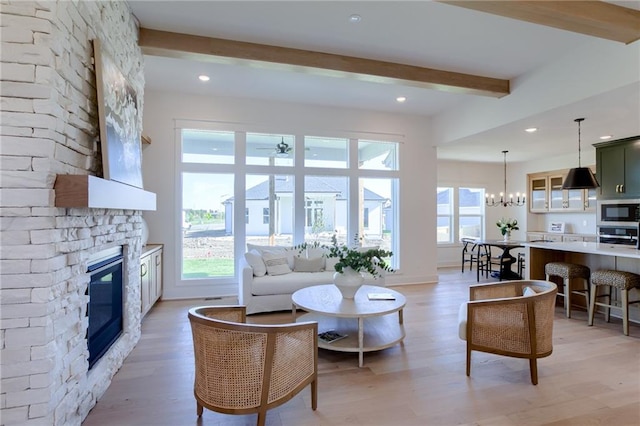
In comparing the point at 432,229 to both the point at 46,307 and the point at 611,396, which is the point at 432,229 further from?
the point at 46,307

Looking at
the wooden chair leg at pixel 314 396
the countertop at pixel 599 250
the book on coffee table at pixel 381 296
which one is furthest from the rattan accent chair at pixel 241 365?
the countertop at pixel 599 250

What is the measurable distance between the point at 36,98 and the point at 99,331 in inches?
69.5

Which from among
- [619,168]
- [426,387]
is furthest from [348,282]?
[619,168]

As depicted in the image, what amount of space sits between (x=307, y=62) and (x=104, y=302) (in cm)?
317

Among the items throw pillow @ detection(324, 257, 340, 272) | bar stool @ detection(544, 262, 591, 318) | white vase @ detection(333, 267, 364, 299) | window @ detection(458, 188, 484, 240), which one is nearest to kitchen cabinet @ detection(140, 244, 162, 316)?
white vase @ detection(333, 267, 364, 299)

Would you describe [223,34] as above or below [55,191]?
above

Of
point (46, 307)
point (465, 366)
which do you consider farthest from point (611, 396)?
point (46, 307)

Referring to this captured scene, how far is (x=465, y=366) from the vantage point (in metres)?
2.77

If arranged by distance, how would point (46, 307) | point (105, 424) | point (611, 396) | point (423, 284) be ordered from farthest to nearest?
1. point (423, 284)
2. point (611, 396)
3. point (105, 424)
4. point (46, 307)

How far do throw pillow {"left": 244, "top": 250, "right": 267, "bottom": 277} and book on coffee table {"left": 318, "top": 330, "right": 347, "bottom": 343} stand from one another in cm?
159

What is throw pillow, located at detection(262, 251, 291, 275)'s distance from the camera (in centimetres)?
459

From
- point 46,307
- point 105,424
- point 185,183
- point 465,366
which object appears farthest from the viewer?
point 185,183

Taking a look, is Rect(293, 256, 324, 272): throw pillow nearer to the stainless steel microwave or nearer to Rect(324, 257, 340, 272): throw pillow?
Rect(324, 257, 340, 272): throw pillow

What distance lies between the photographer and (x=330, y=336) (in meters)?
3.08
